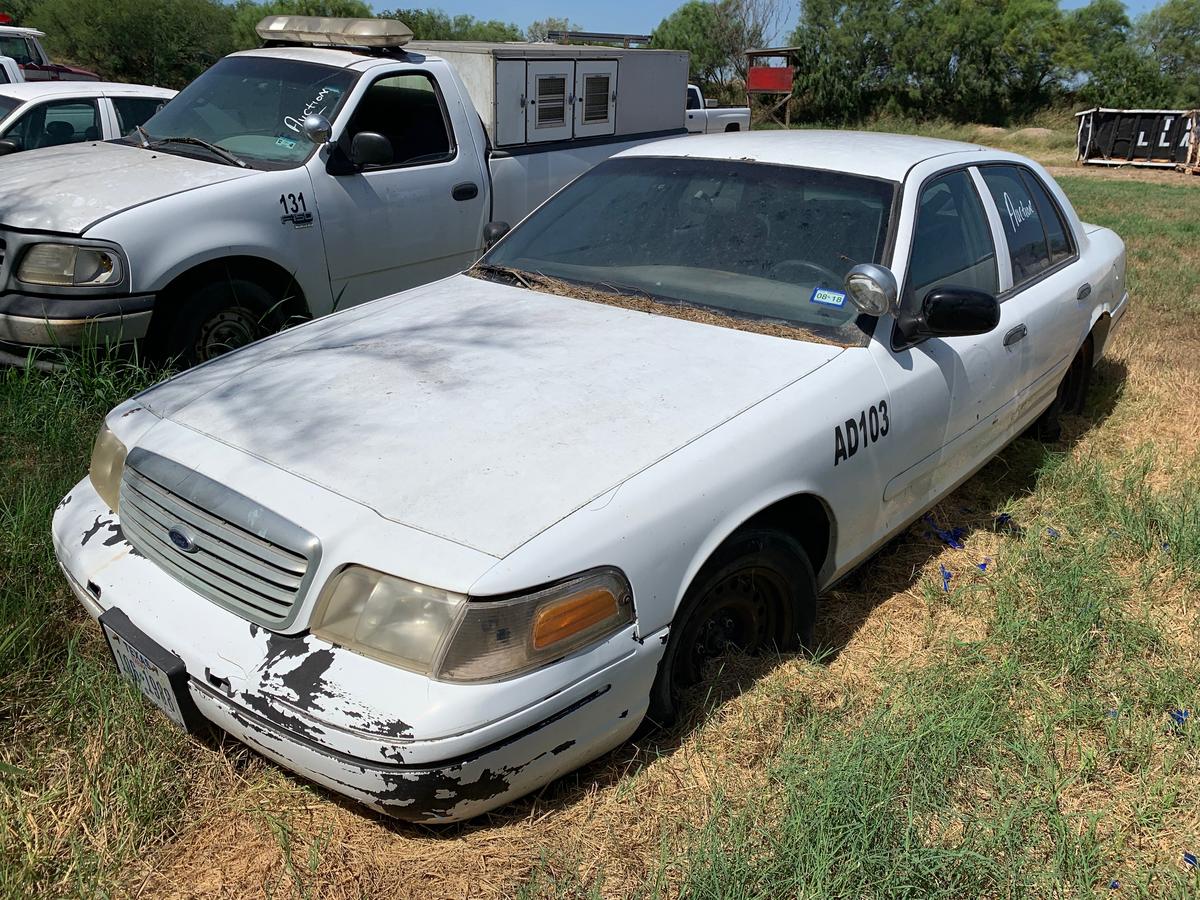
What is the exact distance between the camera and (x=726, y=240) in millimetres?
3391

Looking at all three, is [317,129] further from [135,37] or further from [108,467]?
[135,37]

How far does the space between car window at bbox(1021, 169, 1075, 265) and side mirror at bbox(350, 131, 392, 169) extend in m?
3.11

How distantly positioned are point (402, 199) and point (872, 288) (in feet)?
10.3

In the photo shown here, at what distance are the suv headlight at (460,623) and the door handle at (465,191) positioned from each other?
385 cm

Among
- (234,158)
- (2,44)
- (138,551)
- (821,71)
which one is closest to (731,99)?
(821,71)

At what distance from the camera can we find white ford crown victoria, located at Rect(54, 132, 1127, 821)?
205 centimetres

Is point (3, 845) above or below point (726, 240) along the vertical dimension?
below

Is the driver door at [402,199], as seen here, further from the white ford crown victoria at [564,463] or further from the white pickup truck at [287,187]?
the white ford crown victoria at [564,463]

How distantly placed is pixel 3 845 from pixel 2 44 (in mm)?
15686

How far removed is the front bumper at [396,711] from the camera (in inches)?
77.6

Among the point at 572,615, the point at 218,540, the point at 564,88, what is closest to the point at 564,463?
the point at 572,615

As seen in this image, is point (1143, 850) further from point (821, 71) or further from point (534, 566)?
point (821, 71)

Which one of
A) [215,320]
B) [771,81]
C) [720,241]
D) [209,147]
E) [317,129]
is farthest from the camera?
[771,81]

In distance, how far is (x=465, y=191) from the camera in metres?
5.59
